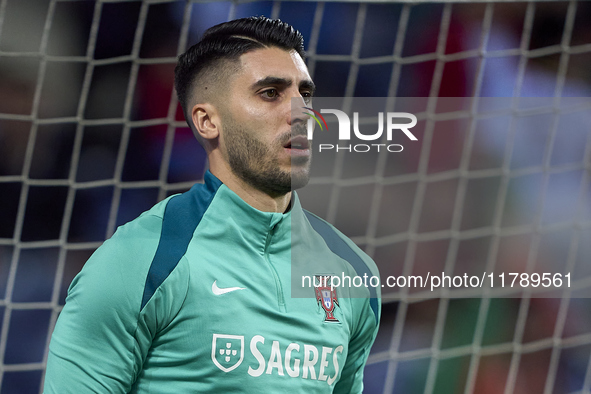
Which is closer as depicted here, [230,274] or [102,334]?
[102,334]

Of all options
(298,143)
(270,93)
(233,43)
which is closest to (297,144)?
(298,143)

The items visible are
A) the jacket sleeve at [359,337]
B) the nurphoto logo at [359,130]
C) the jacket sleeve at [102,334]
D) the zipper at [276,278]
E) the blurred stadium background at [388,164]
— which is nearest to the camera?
the jacket sleeve at [102,334]

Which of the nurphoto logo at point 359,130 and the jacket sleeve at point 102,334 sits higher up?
the nurphoto logo at point 359,130

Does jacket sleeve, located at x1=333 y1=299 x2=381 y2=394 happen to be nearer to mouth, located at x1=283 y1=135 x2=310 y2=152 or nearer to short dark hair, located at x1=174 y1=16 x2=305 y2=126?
mouth, located at x1=283 y1=135 x2=310 y2=152

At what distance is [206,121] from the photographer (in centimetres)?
112

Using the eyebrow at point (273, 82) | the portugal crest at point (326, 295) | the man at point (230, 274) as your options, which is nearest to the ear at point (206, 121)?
the man at point (230, 274)

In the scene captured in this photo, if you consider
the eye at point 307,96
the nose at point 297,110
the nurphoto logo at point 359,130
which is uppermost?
the nurphoto logo at point 359,130

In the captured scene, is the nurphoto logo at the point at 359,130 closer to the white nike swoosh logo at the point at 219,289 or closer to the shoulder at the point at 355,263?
the shoulder at the point at 355,263

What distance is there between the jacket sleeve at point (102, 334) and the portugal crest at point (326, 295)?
33 cm

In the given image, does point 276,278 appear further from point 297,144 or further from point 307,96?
point 307,96

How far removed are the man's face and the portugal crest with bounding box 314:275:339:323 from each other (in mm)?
194

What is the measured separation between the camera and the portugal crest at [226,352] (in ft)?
3.11

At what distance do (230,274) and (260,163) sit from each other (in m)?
0.21

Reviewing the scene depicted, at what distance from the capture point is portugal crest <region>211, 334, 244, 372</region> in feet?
3.11
